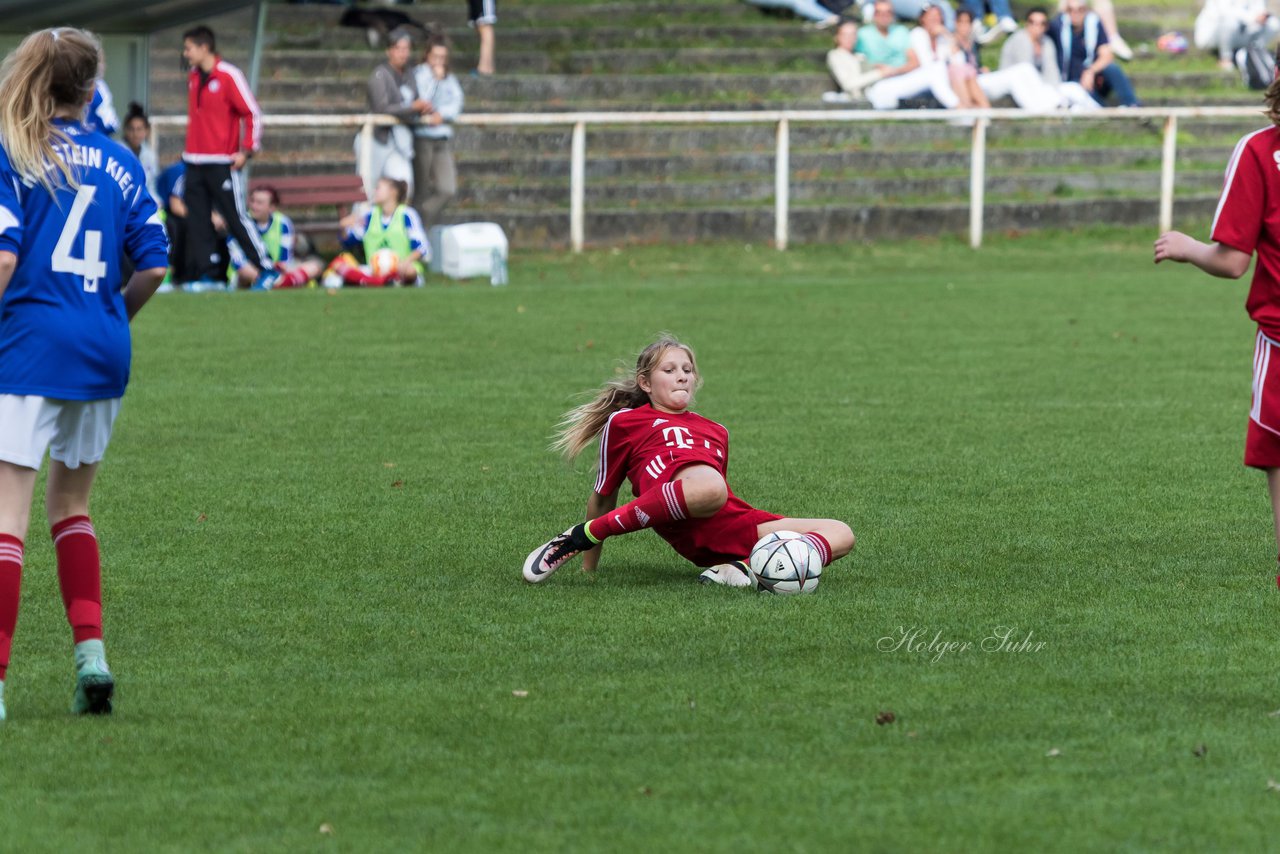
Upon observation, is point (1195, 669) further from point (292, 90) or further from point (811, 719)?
point (292, 90)

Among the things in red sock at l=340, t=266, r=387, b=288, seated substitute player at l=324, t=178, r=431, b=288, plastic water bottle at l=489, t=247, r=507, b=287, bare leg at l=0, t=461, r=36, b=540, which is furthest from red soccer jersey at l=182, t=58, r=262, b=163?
bare leg at l=0, t=461, r=36, b=540

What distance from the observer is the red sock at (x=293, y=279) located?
731 inches

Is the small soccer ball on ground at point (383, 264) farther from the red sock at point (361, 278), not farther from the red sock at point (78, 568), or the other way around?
the red sock at point (78, 568)

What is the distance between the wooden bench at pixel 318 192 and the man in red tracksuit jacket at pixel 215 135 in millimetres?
1353

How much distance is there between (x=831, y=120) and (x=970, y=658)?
1805 cm

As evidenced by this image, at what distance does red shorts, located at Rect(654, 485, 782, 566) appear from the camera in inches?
270

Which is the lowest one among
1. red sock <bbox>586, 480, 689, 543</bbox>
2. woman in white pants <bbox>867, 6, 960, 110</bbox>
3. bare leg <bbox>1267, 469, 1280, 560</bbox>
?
red sock <bbox>586, 480, 689, 543</bbox>

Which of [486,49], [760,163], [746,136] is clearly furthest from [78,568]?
[486,49]

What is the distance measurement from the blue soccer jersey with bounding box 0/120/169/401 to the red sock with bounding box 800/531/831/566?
101 inches

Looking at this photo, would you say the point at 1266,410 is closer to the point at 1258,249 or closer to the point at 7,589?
the point at 1258,249

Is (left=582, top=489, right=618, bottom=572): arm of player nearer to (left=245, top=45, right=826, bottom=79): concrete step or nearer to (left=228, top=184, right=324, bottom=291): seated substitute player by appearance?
(left=228, top=184, right=324, bottom=291): seated substitute player

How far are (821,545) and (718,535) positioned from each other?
44cm

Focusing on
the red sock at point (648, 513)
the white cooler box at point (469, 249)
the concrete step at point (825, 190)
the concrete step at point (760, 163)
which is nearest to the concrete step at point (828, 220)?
the concrete step at point (825, 190)

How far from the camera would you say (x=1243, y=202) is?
A: 17.6ft
